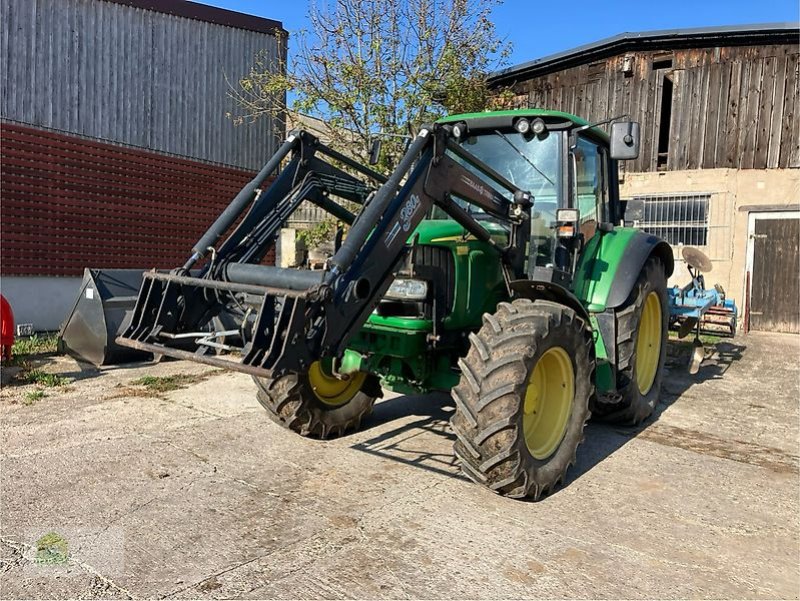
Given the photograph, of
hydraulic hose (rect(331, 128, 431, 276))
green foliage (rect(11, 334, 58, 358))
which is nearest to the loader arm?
hydraulic hose (rect(331, 128, 431, 276))

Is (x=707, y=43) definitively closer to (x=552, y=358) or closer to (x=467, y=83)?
(x=467, y=83)

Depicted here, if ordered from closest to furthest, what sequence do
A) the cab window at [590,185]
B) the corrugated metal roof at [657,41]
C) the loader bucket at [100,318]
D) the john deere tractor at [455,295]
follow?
the john deere tractor at [455,295]
the cab window at [590,185]
the loader bucket at [100,318]
the corrugated metal roof at [657,41]

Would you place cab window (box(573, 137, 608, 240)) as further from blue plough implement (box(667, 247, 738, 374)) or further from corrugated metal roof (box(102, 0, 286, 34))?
corrugated metal roof (box(102, 0, 286, 34))

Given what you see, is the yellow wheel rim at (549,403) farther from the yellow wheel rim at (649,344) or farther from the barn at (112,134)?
the barn at (112,134)

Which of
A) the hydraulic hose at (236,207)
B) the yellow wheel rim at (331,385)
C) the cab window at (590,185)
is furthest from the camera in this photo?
the cab window at (590,185)

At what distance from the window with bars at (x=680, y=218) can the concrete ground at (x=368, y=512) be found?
745 cm

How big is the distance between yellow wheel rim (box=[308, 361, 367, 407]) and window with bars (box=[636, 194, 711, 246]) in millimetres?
9258

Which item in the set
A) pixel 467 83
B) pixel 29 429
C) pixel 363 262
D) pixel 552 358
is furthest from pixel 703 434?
pixel 467 83

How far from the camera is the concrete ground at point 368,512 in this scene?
2.99 meters

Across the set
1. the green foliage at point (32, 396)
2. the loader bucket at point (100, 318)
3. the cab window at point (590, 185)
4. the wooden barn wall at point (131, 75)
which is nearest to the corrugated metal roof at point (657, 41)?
the wooden barn wall at point (131, 75)

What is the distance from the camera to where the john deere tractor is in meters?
3.59

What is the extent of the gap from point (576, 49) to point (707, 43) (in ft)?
8.37

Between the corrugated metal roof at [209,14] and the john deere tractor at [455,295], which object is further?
the corrugated metal roof at [209,14]

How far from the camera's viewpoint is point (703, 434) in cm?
556
